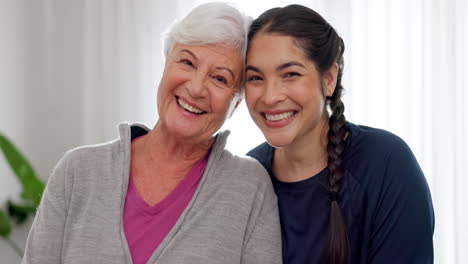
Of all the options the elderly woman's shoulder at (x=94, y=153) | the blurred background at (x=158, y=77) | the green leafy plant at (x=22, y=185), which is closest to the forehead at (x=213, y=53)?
the elderly woman's shoulder at (x=94, y=153)

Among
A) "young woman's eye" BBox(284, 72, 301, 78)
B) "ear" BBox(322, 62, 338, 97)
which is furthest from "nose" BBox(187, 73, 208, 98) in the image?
"ear" BBox(322, 62, 338, 97)

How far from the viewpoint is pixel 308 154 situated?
1656mm

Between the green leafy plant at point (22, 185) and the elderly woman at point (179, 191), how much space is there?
1.15 m

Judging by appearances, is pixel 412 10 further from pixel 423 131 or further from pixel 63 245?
pixel 63 245

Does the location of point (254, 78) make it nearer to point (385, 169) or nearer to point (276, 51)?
point (276, 51)

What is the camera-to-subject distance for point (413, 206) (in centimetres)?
148

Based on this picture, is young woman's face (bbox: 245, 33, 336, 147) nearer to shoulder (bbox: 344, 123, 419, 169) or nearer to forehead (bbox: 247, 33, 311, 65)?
forehead (bbox: 247, 33, 311, 65)

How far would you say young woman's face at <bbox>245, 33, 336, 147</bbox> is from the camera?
1510 millimetres

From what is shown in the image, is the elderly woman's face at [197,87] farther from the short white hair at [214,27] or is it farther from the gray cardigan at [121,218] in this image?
the gray cardigan at [121,218]

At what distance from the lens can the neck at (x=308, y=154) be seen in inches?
65.0

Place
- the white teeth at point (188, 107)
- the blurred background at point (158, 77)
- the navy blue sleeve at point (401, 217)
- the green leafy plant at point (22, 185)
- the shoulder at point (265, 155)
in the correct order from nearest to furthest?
the navy blue sleeve at point (401, 217), the white teeth at point (188, 107), the shoulder at point (265, 155), the green leafy plant at point (22, 185), the blurred background at point (158, 77)

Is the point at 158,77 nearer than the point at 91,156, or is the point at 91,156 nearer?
the point at 91,156

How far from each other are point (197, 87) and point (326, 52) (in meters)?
0.39

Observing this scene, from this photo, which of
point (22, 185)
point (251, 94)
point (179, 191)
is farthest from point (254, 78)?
point (22, 185)
